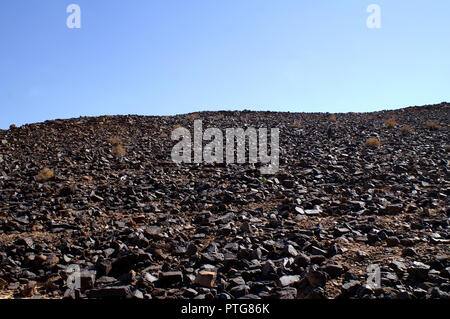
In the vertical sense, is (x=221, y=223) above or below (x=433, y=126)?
below

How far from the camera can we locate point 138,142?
14.8 m

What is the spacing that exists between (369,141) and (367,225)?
30.3ft

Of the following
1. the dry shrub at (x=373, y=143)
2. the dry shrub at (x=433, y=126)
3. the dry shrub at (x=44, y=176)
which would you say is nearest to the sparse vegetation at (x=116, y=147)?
the dry shrub at (x=44, y=176)

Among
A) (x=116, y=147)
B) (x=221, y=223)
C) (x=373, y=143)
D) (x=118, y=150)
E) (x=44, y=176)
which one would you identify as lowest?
(x=221, y=223)

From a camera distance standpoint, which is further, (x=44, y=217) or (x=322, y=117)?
(x=322, y=117)

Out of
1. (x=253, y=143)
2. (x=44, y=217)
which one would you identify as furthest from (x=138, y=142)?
(x=44, y=217)

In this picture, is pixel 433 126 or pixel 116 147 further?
pixel 433 126

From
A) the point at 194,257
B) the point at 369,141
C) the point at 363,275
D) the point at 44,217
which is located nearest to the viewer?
the point at 363,275

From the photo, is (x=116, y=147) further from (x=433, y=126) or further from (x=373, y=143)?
(x=433, y=126)

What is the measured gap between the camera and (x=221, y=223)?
6480 millimetres

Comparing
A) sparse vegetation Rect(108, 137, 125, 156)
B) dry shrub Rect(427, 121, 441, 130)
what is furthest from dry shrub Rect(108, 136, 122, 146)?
dry shrub Rect(427, 121, 441, 130)

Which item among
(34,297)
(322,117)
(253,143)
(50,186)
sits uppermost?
(322,117)

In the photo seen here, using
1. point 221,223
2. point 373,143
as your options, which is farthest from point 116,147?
point 373,143

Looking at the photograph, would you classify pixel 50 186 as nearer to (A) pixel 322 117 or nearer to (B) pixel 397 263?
(B) pixel 397 263
